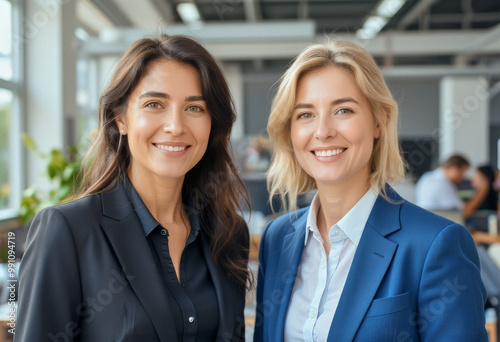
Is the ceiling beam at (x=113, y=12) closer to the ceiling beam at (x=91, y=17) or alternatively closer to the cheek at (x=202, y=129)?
the ceiling beam at (x=91, y=17)

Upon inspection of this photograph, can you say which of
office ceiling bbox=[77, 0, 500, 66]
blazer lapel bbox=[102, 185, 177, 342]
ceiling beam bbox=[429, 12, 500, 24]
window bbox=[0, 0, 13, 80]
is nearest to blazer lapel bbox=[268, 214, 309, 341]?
blazer lapel bbox=[102, 185, 177, 342]

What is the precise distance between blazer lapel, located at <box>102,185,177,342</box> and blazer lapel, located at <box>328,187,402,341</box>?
17.9 inches

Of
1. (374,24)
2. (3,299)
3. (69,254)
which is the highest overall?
(374,24)

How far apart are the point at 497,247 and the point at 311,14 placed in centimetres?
665

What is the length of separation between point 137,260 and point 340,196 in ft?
2.11

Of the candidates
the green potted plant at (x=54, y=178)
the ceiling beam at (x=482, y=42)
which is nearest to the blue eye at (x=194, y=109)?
the green potted plant at (x=54, y=178)

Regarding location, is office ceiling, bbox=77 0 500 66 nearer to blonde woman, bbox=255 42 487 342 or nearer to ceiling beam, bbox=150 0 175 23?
ceiling beam, bbox=150 0 175 23

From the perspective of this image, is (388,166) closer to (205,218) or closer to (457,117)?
(205,218)

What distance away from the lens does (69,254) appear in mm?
1200

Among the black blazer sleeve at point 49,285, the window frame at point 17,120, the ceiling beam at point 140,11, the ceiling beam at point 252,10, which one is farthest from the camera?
the ceiling beam at point 252,10

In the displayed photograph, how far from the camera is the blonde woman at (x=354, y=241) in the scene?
3.92 feet

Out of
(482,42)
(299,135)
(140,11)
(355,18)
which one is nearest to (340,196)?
(299,135)

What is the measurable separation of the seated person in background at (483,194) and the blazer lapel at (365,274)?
561cm

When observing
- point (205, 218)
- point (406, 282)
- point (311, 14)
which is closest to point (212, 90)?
point (205, 218)
